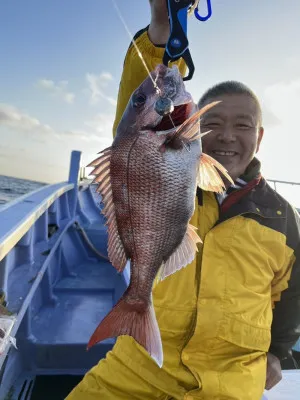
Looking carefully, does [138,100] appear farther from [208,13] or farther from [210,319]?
[210,319]

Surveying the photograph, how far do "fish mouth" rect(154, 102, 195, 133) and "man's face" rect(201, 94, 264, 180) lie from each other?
0.76 m

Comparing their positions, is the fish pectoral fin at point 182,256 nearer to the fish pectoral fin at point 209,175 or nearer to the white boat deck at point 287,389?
the fish pectoral fin at point 209,175

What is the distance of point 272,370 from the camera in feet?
7.17

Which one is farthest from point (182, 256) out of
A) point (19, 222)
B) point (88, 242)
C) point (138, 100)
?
point (88, 242)

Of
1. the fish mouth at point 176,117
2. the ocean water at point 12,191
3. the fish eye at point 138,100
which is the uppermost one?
the fish eye at point 138,100

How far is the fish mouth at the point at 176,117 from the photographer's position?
139 cm

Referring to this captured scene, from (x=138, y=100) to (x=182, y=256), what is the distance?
2.30 feet

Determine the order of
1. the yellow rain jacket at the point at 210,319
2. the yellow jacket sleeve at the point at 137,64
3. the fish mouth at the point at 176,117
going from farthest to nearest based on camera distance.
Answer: the yellow rain jacket at the point at 210,319
the yellow jacket sleeve at the point at 137,64
the fish mouth at the point at 176,117

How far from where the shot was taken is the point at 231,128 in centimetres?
212

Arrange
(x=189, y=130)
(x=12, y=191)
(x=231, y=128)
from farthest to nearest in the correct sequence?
(x=12, y=191) → (x=231, y=128) → (x=189, y=130)

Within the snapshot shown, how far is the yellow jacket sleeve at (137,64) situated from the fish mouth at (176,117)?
0.38 m

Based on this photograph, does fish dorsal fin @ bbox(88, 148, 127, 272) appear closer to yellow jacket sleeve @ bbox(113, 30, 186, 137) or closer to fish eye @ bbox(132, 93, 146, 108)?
fish eye @ bbox(132, 93, 146, 108)

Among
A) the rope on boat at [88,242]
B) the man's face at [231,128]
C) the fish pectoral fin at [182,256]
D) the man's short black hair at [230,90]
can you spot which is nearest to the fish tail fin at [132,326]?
the fish pectoral fin at [182,256]

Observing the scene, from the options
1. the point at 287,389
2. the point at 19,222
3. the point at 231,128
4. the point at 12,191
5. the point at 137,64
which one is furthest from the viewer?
the point at 12,191
